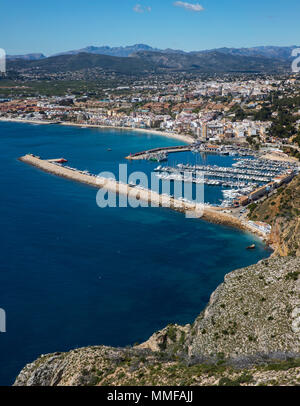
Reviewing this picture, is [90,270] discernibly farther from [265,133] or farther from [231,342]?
[265,133]

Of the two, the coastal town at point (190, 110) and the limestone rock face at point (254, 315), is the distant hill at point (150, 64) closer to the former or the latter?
the coastal town at point (190, 110)

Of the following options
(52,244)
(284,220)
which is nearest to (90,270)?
(52,244)

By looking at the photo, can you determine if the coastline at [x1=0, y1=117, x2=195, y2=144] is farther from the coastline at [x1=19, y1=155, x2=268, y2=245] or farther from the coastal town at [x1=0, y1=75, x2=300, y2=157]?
the coastline at [x1=19, y1=155, x2=268, y2=245]

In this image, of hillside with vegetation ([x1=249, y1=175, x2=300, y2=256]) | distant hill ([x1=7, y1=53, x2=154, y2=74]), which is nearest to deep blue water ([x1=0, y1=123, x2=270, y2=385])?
hillside with vegetation ([x1=249, y1=175, x2=300, y2=256])

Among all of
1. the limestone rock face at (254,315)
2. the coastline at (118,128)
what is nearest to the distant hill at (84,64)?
the coastline at (118,128)

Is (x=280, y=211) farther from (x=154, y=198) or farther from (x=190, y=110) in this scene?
(x=190, y=110)
